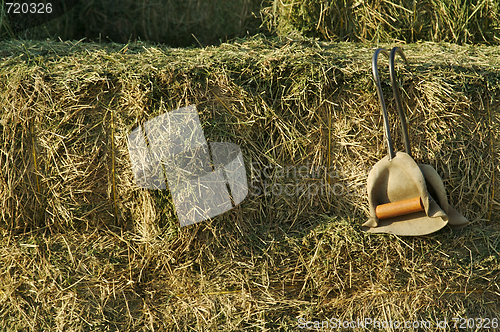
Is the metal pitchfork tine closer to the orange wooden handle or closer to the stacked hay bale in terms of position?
the stacked hay bale

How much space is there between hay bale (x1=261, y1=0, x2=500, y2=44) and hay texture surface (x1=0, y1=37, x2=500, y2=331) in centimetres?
65

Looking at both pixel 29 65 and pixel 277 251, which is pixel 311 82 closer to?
pixel 277 251

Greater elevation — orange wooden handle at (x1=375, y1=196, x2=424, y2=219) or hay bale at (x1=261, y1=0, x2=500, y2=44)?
hay bale at (x1=261, y1=0, x2=500, y2=44)

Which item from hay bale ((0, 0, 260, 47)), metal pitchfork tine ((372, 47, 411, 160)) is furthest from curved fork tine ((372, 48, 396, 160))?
hay bale ((0, 0, 260, 47))

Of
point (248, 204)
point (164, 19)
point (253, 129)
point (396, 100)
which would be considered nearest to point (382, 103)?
point (396, 100)

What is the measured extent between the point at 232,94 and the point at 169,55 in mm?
490

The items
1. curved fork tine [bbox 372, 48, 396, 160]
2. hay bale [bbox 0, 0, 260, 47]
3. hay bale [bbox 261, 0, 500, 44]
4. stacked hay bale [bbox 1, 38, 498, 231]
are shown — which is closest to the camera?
curved fork tine [bbox 372, 48, 396, 160]

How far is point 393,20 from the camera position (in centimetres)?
273

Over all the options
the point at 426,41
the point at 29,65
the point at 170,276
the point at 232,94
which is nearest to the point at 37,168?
the point at 29,65

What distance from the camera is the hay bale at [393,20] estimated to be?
2710mm

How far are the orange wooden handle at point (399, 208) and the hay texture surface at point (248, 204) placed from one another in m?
0.10

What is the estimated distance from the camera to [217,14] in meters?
3.03

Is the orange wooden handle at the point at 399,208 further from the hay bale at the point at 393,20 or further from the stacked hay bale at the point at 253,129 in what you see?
the hay bale at the point at 393,20

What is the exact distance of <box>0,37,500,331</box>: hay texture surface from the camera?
2088mm
